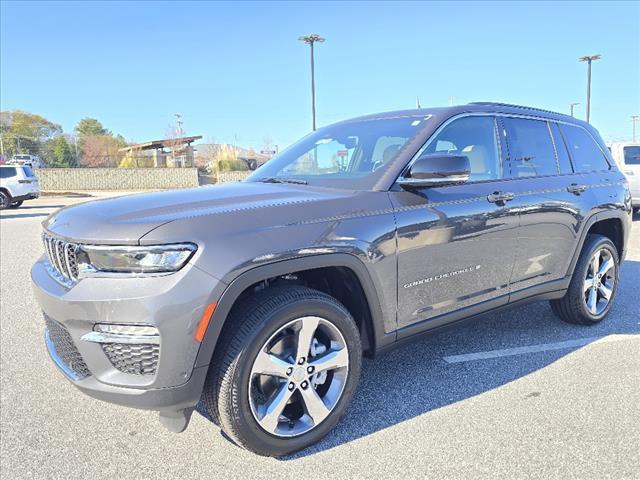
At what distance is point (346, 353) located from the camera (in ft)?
8.41

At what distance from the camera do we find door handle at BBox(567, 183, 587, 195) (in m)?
3.84

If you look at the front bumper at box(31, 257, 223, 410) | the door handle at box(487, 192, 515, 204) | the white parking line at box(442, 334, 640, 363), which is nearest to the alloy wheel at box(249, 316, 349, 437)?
the front bumper at box(31, 257, 223, 410)

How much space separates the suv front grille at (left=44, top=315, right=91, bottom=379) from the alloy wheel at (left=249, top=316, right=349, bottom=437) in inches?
30.9

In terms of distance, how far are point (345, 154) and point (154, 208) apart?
1.48 meters

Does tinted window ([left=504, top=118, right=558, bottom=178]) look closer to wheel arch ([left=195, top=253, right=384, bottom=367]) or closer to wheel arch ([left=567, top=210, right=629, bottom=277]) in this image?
wheel arch ([left=567, top=210, right=629, bottom=277])

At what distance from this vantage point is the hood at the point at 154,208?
212 cm

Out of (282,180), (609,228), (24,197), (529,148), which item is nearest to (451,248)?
(282,180)

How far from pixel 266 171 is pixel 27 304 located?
3.26 metres

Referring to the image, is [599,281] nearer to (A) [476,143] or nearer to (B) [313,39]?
(A) [476,143]

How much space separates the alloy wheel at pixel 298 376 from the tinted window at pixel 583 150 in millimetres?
2814

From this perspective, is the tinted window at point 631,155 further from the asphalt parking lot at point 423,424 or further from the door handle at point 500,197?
the door handle at point 500,197

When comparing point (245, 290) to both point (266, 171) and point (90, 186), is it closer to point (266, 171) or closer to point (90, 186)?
point (266, 171)

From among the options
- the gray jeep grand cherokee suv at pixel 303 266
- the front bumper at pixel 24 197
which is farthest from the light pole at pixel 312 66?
the gray jeep grand cherokee suv at pixel 303 266

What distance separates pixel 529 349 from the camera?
371 cm
